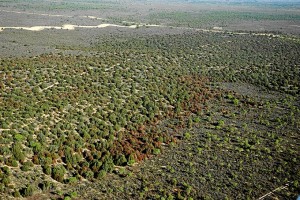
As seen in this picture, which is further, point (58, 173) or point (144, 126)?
point (144, 126)

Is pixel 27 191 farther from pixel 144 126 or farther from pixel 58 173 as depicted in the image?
pixel 144 126

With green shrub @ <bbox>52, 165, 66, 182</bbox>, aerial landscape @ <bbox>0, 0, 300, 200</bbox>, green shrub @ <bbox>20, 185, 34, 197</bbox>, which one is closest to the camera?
green shrub @ <bbox>20, 185, 34, 197</bbox>

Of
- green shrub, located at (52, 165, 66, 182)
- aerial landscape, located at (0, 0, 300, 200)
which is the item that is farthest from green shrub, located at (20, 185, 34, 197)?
green shrub, located at (52, 165, 66, 182)

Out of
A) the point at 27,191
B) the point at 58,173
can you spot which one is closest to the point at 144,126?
the point at 58,173

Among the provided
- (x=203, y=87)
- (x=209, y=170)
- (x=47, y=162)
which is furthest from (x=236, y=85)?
(x=47, y=162)

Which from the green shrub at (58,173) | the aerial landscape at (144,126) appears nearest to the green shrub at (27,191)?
the aerial landscape at (144,126)

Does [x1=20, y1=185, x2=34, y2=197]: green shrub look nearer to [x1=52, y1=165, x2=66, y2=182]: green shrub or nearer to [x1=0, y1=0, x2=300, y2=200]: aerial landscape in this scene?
[x1=0, y1=0, x2=300, y2=200]: aerial landscape

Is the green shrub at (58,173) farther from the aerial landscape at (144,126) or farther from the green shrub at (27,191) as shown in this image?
the green shrub at (27,191)

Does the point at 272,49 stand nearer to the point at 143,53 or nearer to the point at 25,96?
the point at 143,53
